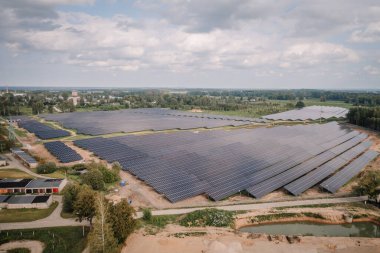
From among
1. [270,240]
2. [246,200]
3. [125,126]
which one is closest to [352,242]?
[270,240]

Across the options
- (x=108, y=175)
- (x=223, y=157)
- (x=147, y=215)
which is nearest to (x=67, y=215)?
(x=147, y=215)

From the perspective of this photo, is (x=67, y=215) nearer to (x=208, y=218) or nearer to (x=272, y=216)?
(x=208, y=218)

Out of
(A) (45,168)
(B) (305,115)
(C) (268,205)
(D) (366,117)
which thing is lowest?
(C) (268,205)

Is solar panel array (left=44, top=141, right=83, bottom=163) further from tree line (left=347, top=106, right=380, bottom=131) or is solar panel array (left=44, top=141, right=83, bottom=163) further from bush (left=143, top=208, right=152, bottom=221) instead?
tree line (left=347, top=106, right=380, bottom=131)

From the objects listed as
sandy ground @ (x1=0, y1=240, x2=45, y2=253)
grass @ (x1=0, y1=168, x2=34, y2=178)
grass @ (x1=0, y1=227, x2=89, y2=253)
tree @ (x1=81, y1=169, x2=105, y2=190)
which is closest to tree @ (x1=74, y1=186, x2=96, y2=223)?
grass @ (x1=0, y1=227, x2=89, y2=253)

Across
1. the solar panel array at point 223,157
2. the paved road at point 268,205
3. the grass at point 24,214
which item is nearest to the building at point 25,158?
the solar panel array at point 223,157

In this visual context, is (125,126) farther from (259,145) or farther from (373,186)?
(373,186)

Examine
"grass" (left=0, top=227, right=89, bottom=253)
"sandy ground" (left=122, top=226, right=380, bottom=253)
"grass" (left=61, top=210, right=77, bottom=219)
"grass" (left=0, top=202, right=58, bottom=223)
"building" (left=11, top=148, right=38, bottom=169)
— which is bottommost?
"sandy ground" (left=122, top=226, right=380, bottom=253)
